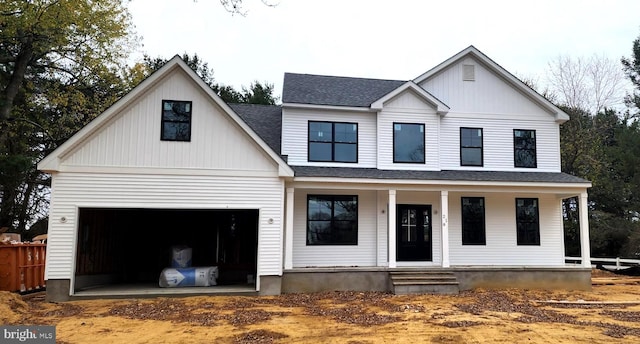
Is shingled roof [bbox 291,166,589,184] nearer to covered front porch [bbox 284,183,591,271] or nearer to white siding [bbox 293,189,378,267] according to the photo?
covered front porch [bbox 284,183,591,271]

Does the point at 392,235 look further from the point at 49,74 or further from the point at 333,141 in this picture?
the point at 49,74

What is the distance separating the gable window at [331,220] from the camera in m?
13.6

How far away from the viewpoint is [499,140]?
1498 centimetres

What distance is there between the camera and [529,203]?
48.4 ft

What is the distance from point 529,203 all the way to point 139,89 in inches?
503

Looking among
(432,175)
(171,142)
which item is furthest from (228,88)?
(432,175)

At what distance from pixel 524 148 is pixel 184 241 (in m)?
12.1

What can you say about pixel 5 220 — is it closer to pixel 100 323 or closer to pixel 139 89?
pixel 139 89

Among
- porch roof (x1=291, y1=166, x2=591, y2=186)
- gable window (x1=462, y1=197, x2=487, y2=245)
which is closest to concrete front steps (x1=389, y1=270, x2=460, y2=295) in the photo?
gable window (x1=462, y1=197, x2=487, y2=245)

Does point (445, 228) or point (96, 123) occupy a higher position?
point (96, 123)

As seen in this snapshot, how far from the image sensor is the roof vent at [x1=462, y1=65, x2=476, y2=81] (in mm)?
15188

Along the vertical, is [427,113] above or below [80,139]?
above

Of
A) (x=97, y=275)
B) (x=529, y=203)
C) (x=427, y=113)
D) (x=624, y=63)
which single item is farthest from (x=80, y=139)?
(x=624, y=63)

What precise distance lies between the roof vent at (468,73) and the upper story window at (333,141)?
436 centimetres
